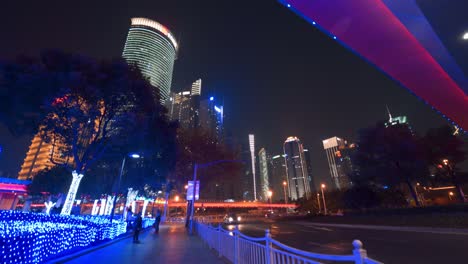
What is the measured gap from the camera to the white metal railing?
2.29 meters

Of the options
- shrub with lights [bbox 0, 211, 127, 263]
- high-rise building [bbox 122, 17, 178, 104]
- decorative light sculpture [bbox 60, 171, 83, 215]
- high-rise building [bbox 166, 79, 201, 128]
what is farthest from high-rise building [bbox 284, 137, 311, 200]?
shrub with lights [bbox 0, 211, 127, 263]

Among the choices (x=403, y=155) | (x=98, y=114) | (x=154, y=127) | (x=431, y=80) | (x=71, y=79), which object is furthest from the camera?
(x=403, y=155)

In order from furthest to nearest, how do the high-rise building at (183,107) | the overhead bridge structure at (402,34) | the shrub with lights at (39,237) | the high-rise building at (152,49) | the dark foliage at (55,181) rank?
1. the high-rise building at (183,107)
2. the high-rise building at (152,49)
3. the dark foliage at (55,181)
4. the overhead bridge structure at (402,34)
5. the shrub with lights at (39,237)

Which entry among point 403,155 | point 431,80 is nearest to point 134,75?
point 431,80

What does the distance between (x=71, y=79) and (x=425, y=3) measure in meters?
17.1

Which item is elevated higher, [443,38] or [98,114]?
[98,114]

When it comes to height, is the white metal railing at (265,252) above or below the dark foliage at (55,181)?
below

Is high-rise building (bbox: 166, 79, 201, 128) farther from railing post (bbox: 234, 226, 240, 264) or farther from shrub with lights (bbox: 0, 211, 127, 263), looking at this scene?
railing post (bbox: 234, 226, 240, 264)

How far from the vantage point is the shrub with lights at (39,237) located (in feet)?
19.4

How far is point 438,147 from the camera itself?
30172 millimetres

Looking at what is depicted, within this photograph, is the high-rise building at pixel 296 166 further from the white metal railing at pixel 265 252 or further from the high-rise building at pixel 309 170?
the white metal railing at pixel 265 252

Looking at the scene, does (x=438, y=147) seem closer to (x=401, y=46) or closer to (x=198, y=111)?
(x=401, y=46)

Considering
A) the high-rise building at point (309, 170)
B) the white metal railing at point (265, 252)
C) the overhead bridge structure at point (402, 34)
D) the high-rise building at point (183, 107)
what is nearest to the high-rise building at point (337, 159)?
the high-rise building at point (309, 170)

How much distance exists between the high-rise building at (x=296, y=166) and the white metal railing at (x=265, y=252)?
479ft
